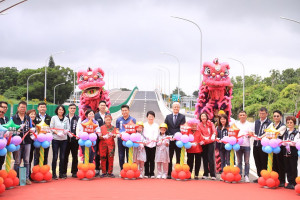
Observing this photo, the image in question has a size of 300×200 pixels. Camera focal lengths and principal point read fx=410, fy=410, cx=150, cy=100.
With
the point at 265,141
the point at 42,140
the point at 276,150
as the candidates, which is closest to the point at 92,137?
the point at 42,140

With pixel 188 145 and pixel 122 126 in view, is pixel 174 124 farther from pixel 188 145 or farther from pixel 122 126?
pixel 122 126

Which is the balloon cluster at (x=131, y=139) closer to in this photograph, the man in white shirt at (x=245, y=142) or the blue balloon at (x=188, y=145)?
the blue balloon at (x=188, y=145)

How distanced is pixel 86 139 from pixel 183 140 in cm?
232

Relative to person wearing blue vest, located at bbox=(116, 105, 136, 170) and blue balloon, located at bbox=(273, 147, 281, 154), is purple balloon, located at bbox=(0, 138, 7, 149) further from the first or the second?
blue balloon, located at bbox=(273, 147, 281, 154)

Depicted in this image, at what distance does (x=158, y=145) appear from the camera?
1023cm

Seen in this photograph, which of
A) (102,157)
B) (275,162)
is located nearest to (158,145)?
(102,157)

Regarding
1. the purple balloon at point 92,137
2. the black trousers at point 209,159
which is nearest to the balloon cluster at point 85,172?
the purple balloon at point 92,137

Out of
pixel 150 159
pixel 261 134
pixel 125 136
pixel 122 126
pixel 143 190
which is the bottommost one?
pixel 143 190

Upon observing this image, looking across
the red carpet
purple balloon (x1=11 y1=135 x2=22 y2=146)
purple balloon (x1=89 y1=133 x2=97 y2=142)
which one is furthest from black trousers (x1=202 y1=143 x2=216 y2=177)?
purple balloon (x1=11 y1=135 x2=22 y2=146)

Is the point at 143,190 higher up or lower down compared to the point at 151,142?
lower down

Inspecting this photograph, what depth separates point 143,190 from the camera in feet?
28.4

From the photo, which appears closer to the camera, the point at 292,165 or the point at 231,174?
the point at 292,165

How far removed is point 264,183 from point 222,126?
207cm

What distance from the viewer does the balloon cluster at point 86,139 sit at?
9734mm
